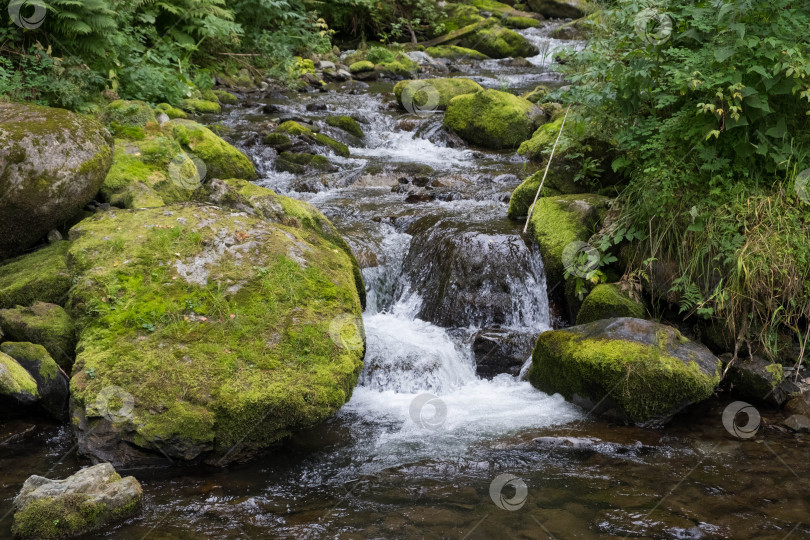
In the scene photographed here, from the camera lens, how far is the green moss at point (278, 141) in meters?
10.8

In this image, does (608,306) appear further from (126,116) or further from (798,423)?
(126,116)

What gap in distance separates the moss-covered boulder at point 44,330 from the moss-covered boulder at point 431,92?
404 inches

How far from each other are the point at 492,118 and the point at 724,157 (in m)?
6.74

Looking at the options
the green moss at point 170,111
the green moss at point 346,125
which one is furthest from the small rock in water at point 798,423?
the green moss at point 170,111

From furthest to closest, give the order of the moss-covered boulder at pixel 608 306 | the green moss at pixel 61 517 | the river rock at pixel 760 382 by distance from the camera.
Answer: the moss-covered boulder at pixel 608 306
the river rock at pixel 760 382
the green moss at pixel 61 517

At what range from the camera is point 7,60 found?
7574 millimetres

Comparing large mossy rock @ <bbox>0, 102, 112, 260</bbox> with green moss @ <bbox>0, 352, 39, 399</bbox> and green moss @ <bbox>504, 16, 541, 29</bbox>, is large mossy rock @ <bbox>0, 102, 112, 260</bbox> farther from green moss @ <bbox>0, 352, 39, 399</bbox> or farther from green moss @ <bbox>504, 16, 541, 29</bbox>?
green moss @ <bbox>504, 16, 541, 29</bbox>

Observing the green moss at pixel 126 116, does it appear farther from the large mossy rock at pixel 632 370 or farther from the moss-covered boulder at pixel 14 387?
the large mossy rock at pixel 632 370

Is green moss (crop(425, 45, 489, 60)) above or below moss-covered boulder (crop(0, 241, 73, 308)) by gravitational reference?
above

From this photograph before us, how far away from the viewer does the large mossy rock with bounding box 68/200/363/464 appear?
4074 millimetres

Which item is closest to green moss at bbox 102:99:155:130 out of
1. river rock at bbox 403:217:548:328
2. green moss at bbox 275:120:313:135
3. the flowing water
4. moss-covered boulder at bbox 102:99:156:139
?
moss-covered boulder at bbox 102:99:156:139

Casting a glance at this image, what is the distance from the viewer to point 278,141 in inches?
427

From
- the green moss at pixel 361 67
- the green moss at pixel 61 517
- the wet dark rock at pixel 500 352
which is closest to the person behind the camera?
the green moss at pixel 61 517

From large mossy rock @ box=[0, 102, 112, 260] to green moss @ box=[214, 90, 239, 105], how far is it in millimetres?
8155
